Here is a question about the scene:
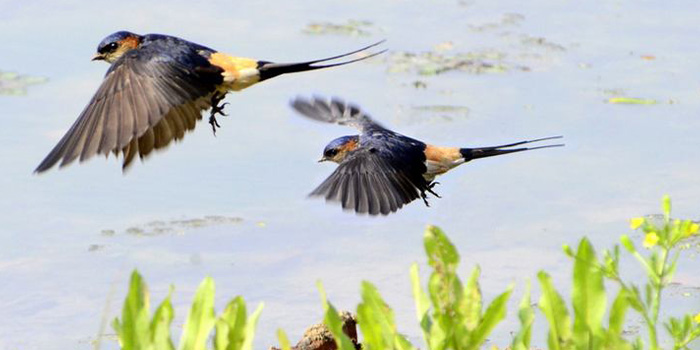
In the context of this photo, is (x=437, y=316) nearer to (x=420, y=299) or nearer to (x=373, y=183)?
(x=420, y=299)

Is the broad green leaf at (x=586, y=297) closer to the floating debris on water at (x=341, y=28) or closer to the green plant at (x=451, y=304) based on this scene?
the green plant at (x=451, y=304)

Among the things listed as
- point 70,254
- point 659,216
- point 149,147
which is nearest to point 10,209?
point 70,254

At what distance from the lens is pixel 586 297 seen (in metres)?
2.75

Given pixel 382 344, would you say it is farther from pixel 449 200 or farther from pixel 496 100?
pixel 496 100

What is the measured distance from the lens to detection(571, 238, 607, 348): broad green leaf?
275 centimetres

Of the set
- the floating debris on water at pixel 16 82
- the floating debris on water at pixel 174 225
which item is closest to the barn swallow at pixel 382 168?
the floating debris on water at pixel 174 225

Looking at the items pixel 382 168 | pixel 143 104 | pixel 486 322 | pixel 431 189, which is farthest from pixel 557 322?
pixel 431 189

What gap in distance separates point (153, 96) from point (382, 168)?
1.35 metres

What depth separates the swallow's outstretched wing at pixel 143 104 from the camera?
4.30 metres

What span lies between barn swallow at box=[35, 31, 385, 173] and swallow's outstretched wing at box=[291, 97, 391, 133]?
1.59 m

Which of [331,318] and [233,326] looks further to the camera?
[233,326]

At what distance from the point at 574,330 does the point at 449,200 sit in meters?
4.17

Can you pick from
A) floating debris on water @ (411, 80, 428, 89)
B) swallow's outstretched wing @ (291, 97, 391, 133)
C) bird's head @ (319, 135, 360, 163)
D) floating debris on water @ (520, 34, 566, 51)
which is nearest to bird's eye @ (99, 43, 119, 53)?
bird's head @ (319, 135, 360, 163)

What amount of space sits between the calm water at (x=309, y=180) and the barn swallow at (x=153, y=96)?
3.85 ft
